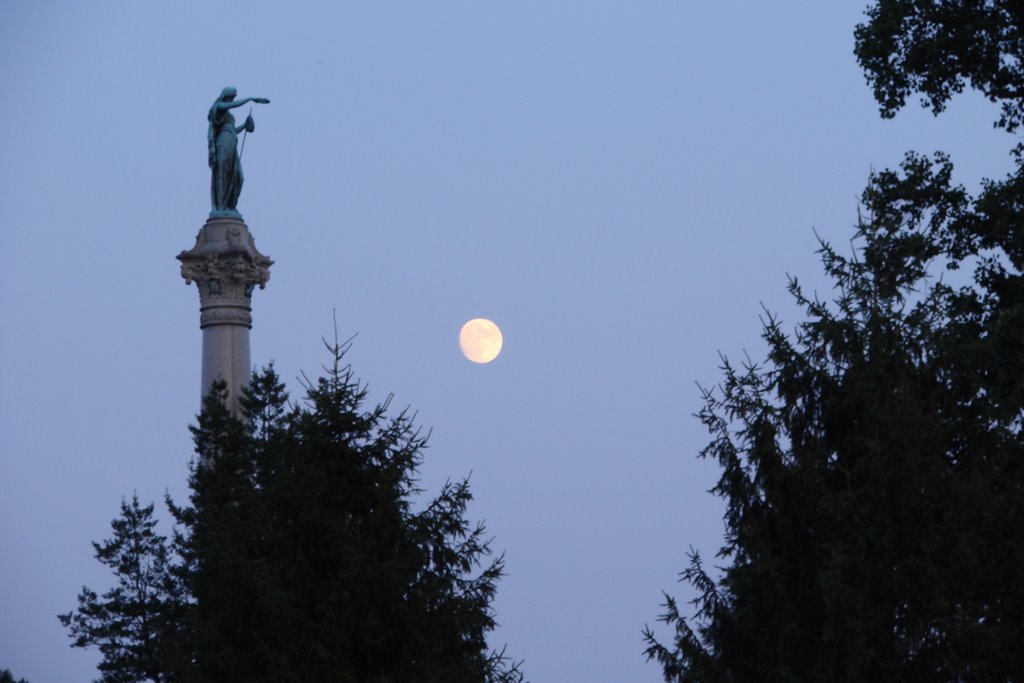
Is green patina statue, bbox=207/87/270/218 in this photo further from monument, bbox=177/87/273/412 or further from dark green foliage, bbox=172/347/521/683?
dark green foliage, bbox=172/347/521/683

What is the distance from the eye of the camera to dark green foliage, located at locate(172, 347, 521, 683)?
67.6 ft

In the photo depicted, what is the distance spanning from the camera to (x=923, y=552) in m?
19.1

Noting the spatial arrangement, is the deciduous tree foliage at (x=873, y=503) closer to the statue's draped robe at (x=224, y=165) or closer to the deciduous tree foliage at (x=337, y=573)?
the deciduous tree foliage at (x=337, y=573)

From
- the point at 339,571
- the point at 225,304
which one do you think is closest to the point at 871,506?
the point at 339,571

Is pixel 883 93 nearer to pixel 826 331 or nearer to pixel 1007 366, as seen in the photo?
pixel 1007 366

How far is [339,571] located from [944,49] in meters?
12.8

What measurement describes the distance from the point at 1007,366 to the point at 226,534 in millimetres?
10096

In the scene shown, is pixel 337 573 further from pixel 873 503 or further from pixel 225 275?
pixel 225 275

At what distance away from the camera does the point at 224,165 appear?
130 ft

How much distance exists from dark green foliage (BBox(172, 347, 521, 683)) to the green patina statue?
17.7 metres

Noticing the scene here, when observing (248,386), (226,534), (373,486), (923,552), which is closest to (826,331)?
(923,552)

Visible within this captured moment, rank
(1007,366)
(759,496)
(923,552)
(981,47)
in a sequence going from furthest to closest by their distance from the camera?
(981,47)
(1007,366)
(759,496)
(923,552)

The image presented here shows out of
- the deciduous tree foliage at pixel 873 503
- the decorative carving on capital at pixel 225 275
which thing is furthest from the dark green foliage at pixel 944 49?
the decorative carving on capital at pixel 225 275

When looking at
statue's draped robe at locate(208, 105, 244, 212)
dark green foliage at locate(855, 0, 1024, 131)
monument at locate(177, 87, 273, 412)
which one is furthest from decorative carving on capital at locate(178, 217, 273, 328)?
dark green foliage at locate(855, 0, 1024, 131)
